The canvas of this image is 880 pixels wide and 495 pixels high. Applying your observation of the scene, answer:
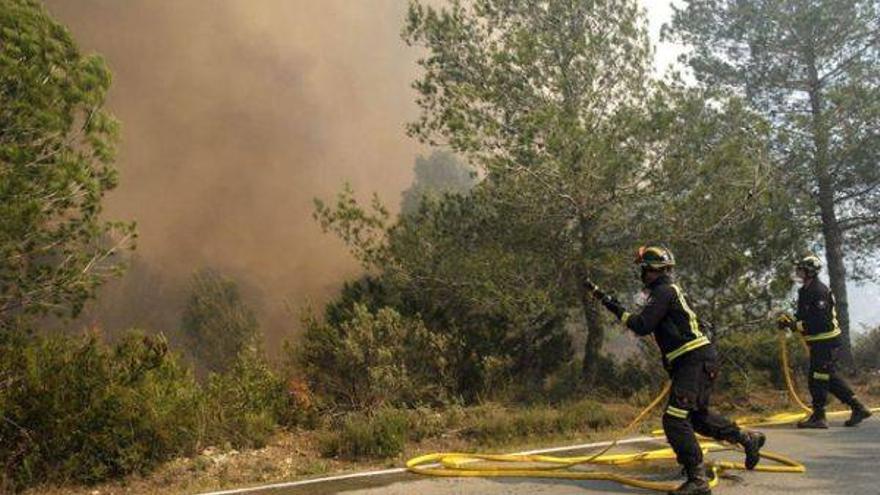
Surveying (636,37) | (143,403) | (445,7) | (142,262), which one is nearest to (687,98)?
(636,37)

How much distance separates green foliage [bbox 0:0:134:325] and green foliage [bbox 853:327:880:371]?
1345 cm

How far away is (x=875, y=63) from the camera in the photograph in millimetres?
12609

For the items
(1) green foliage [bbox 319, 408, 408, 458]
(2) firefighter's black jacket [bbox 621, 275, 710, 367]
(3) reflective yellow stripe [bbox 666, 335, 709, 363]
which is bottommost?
(1) green foliage [bbox 319, 408, 408, 458]

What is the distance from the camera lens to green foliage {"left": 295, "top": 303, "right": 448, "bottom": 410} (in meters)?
8.16

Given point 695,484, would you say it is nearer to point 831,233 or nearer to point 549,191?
point 549,191

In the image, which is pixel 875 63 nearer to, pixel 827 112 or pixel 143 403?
pixel 827 112

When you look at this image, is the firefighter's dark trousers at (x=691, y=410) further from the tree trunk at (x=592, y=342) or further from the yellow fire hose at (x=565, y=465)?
the tree trunk at (x=592, y=342)

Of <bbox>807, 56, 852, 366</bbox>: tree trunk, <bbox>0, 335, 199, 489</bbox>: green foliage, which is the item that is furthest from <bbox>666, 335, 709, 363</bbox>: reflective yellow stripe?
<bbox>807, 56, 852, 366</bbox>: tree trunk

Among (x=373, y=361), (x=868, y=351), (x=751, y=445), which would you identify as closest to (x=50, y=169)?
(x=373, y=361)

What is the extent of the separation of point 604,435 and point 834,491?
2.92 m

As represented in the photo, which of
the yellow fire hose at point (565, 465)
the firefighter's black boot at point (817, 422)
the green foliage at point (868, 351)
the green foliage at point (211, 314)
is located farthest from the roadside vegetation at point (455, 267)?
the green foliage at point (211, 314)

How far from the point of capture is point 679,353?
14.7ft

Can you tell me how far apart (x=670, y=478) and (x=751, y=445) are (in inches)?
24.0

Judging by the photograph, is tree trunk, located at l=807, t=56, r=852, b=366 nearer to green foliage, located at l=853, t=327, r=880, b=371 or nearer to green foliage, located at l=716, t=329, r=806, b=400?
green foliage, located at l=853, t=327, r=880, b=371
